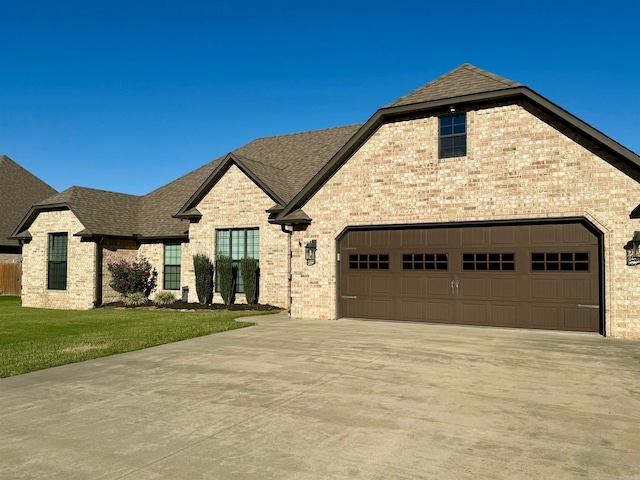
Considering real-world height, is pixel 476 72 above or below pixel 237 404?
above

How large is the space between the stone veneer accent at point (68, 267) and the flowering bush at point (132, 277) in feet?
3.16

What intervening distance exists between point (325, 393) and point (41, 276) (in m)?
21.1

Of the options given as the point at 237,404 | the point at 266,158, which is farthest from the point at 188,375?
the point at 266,158

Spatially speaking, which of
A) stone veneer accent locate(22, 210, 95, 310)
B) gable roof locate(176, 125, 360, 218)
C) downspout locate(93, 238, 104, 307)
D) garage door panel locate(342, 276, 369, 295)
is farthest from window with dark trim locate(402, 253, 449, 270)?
stone veneer accent locate(22, 210, 95, 310)

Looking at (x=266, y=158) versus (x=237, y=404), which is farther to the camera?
(x=266, y=158)

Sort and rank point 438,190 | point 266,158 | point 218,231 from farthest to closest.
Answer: point 266,158, point 218,231, point 438,190

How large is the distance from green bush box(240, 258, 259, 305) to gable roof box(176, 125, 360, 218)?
2651 millimetres

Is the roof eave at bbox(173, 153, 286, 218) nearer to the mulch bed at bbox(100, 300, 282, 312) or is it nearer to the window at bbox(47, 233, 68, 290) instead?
the mulch bed at bbox(100, 300, 282, 312)

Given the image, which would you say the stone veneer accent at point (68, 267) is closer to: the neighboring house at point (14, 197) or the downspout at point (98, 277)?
the downspout at point (98, 277)

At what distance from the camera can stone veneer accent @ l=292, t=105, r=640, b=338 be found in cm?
1252

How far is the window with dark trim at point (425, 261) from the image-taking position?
48.8 feet

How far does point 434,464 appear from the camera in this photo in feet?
15.5

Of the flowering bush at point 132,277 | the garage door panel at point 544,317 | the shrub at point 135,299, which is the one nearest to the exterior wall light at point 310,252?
the garage door panel at point 544,317

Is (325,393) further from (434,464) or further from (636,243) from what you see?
(636,243)
